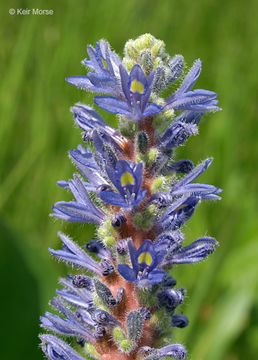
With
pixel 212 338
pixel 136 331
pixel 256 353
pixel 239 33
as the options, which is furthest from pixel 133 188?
pixel 239 33

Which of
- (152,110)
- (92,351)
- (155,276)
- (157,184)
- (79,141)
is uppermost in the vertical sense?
(79,141)

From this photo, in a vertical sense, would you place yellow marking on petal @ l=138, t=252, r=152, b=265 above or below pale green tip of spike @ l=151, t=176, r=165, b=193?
below

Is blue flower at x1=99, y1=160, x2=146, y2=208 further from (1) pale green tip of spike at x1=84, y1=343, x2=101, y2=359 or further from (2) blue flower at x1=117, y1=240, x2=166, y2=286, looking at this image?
(1) pale green tip of spike at x1=84, y1=343, x2=101, y2=359

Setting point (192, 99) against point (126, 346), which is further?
point (192, 99)

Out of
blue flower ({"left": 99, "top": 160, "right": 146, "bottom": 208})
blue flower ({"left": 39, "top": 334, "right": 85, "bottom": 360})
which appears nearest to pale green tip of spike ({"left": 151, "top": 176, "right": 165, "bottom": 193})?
blue flower ({"left": 99, "top": 160, "right": 146, "bottom": 208})

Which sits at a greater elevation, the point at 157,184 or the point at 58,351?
the point at 157,184

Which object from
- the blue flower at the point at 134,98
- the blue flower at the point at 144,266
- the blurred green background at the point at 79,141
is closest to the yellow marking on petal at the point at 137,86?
the blue flower at the point at 134,98

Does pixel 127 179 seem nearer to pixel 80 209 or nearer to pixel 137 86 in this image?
pixel 80 209

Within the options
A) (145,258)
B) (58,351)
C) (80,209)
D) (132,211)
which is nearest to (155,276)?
(145,258)

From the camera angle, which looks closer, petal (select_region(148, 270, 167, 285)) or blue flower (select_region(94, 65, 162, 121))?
petal (select_region(148, 270, 167, 285))
